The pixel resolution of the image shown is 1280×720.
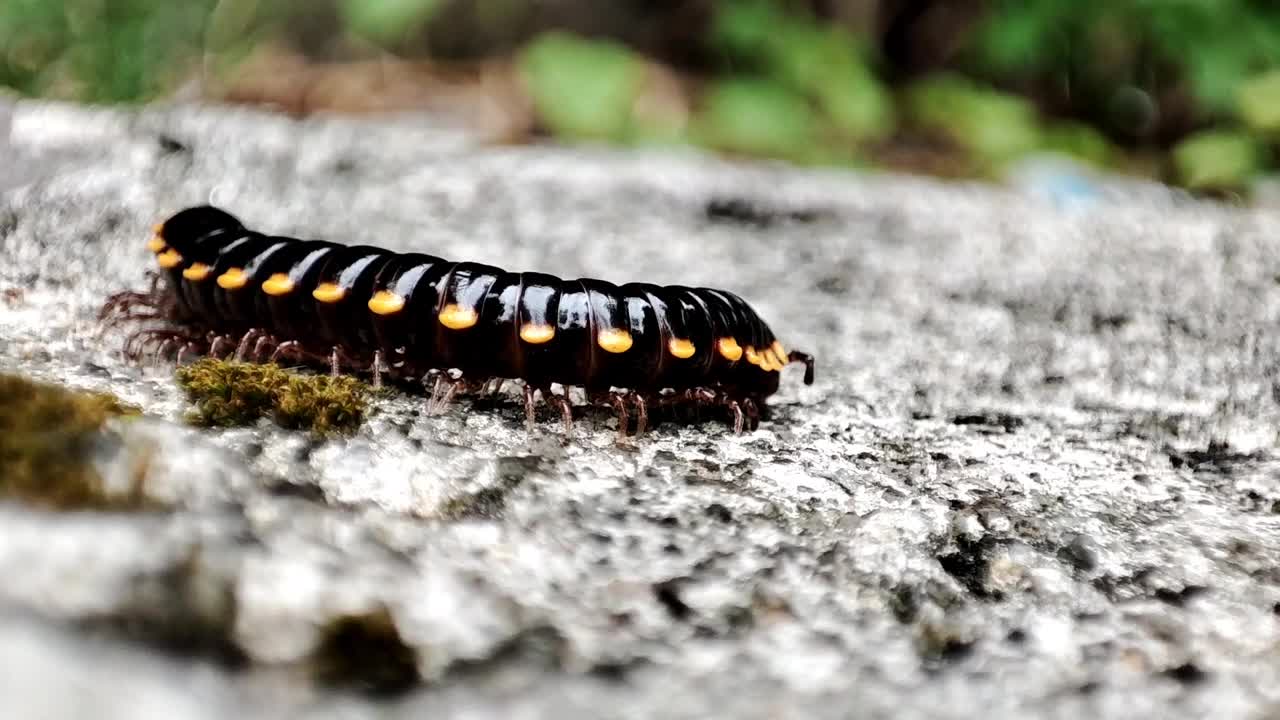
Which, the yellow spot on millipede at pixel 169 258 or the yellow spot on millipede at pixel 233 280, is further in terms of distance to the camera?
the yellow spot on millipede at pixel 169 258

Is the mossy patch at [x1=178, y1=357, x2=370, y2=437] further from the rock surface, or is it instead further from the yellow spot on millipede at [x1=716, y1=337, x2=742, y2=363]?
the yellow spot on millipede at [x1=716, y1=337, x2=742, y2=363]

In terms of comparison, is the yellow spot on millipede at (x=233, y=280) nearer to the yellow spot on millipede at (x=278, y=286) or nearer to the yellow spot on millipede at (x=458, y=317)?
the yellow spot on millipede at (x=278, y=286)

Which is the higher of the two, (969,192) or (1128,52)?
(1128,52)

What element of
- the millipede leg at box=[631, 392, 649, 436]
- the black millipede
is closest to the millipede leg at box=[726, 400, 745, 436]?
the black millipede

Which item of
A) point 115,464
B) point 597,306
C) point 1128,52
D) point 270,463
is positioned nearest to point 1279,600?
point 597,306

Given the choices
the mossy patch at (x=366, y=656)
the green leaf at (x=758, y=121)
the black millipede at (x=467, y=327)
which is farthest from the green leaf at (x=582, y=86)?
the mossy patch at (x=366, y=656)

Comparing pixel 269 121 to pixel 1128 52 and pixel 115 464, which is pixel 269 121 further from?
pixel 1128 52

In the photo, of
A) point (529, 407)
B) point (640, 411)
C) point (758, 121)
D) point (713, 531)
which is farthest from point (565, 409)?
point (758, 121)
